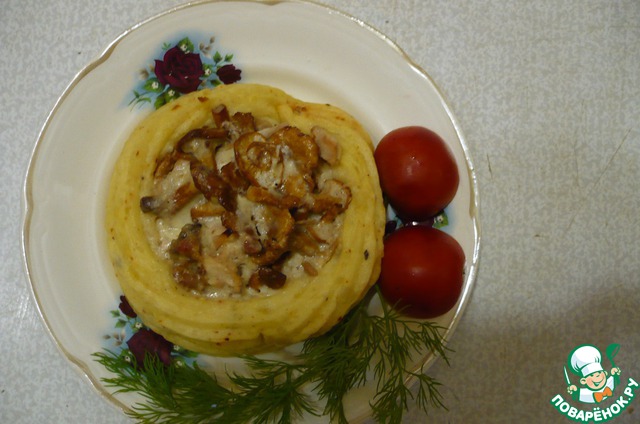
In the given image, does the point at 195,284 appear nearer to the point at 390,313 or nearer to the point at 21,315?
the point at 390,313

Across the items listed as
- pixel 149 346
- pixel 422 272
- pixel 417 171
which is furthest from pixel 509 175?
pixel 149 346

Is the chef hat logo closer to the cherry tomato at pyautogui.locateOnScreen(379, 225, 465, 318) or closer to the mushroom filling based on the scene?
the cherry tomato at pyautogui.locateOnScreen(379, 225, 465, 318)

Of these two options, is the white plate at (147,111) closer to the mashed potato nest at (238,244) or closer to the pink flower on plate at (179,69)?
the pink flower on plate at (179,69)

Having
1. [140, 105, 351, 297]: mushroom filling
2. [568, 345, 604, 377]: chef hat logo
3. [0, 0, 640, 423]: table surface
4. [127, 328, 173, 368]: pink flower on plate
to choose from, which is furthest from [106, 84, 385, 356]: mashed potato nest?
[568, 345, 604, 377]: chef hat logo

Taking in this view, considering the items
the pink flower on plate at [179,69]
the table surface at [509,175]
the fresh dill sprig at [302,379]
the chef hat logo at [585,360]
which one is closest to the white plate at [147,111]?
the pink flower on plate at [179,69]

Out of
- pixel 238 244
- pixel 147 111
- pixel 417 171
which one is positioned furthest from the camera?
pixel 147 111

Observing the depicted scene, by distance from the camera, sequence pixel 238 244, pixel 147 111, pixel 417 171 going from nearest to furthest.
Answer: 1. pixel 238 244
2. pixel 417 171
3. pixel 147 111

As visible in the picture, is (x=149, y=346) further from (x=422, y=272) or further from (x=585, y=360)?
(x=585, y=360)
